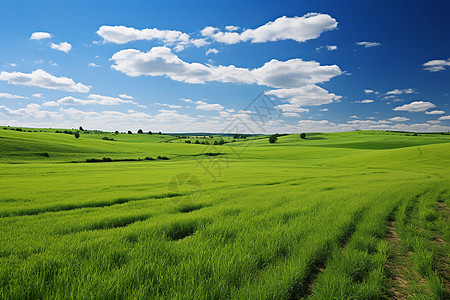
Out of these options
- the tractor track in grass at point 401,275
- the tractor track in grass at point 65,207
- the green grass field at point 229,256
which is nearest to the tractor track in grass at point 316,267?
the green grass field at point 229,256

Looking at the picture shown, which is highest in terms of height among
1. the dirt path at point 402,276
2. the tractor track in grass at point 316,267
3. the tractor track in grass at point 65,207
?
the tractor track in grass at point 316,267

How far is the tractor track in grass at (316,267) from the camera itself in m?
3.46

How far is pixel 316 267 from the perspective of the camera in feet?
14.0

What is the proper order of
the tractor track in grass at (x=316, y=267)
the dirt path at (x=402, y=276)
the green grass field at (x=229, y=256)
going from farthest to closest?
the dirt path at (x=402, y=276) → the tractor track in grass at (x=316, y=267) → the green grass field at (x=229, y=256)

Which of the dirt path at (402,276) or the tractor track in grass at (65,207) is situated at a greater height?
the dirt path at (402,276)

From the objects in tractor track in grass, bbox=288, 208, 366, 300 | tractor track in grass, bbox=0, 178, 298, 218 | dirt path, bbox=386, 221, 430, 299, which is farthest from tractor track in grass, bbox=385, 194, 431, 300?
tractor track in grass, bbox=0, 178, 298, 218

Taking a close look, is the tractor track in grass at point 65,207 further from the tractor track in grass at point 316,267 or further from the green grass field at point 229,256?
the tractor track in grass at point 316,267

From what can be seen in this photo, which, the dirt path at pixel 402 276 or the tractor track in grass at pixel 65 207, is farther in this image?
the tractor track in grass at pixel 65 207

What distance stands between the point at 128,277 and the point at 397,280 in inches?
187

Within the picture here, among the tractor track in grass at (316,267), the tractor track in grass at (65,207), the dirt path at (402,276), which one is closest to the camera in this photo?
the tractor track in grass at (316,267)

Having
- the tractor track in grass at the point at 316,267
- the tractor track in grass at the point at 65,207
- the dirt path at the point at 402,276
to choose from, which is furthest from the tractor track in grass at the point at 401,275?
the tractor track in grass at the point at 65,207

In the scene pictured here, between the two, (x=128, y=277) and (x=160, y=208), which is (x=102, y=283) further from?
(x=160, y=208)

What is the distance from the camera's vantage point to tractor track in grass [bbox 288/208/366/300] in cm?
346

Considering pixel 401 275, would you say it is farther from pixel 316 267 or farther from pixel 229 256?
pixel 229 256
